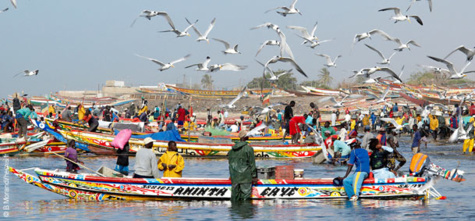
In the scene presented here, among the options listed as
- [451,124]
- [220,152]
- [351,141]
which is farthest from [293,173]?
[451,124]

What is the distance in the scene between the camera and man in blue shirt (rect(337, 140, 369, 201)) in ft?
42.4

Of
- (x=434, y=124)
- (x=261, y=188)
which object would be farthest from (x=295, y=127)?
(x=434, y=124)

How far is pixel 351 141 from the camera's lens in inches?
776

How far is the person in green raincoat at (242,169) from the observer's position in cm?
1292

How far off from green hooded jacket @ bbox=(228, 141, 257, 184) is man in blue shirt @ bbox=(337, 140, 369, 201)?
1756 mm

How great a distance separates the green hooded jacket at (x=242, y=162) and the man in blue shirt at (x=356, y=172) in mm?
1756

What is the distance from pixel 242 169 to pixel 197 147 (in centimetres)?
1112

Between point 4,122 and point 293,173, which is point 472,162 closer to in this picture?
point 293,173

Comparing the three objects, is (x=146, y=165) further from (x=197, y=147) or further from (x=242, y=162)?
(x=197, y=147)

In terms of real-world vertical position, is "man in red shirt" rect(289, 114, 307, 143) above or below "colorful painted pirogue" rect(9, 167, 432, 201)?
above

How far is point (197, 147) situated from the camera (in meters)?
24.0

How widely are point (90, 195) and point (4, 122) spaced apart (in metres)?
24.7

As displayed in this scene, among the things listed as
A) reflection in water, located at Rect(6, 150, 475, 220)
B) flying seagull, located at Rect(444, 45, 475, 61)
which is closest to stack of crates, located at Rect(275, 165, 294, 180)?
reflection in water, located at Rect(6, 150, 475, 220)

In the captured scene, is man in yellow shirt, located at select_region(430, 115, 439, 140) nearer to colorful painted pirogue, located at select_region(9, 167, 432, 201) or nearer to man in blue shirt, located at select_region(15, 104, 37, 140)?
man in blue shirt, located at select_region(15, 104, 37, 140)
